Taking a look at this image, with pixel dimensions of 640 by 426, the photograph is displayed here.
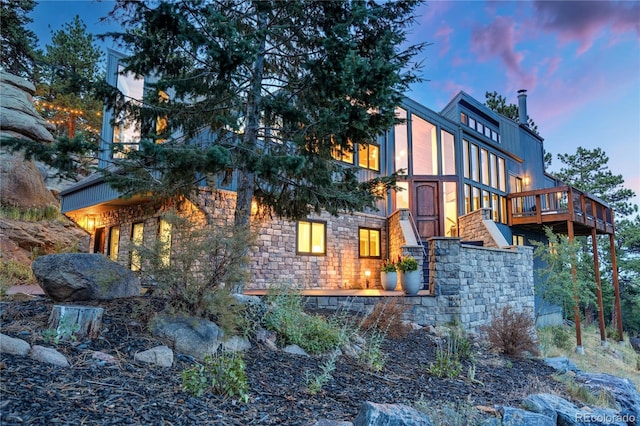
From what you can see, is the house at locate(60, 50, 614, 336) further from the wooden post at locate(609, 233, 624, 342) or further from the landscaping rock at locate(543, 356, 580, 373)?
the landscaping rock at locate(543, 356, 580, 373)

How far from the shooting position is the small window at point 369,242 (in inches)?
479

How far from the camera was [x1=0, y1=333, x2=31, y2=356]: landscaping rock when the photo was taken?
9.43ft

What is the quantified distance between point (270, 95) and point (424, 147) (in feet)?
30.7

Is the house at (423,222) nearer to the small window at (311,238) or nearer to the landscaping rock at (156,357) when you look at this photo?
the small window at (311,238)

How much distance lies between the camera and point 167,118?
6656 mm

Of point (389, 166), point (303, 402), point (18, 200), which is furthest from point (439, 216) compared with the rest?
point (18, 200)

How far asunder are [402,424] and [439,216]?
461 inches

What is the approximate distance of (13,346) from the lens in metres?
2.91

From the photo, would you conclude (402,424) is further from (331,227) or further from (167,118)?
(331,227)

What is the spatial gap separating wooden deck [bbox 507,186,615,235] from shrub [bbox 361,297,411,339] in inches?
398

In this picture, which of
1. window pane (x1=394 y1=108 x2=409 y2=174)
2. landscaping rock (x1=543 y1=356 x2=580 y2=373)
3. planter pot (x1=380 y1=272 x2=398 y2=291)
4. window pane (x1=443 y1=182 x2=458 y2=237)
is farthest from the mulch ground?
window pane (x1=443 y1=182 x2=458 y2=237)

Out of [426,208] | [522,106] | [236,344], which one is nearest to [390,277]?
[426,208]

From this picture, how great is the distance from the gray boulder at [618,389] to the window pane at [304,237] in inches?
262

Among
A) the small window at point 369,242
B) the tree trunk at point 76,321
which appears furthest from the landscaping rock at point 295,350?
the small window at point 369,242
